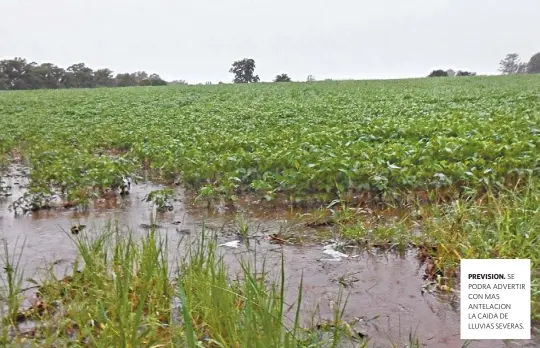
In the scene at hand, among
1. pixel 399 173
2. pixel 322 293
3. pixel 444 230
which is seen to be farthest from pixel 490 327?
pixel 399 173

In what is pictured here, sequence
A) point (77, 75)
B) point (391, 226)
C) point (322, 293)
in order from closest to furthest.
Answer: point (322, 293) < point (391, 226) < point (77, 75)

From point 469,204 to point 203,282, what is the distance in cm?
281

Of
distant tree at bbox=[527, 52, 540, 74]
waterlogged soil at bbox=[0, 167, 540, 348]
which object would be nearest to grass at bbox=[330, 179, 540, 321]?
waterlogged soil at bbox=[0, 167, 540, 348]

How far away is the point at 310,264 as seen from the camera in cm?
358

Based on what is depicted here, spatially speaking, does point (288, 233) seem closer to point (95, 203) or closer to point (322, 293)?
point (322, 293)

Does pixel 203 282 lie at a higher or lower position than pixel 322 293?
higher

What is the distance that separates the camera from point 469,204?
13.9 feet

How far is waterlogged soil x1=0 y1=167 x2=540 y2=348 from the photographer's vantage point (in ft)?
8.61

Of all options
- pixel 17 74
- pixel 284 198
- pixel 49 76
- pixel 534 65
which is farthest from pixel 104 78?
pixel 284 198

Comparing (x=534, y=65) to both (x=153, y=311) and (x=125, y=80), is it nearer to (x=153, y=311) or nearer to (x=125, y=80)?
(x=125, y=80)

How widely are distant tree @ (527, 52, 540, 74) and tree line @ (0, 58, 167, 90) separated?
153 feet

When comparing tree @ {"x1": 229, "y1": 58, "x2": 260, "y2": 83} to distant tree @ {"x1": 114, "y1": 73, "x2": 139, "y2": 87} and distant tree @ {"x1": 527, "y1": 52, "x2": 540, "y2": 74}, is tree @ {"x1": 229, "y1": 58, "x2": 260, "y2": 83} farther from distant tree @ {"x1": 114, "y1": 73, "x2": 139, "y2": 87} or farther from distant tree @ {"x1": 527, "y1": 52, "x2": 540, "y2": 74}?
distant tree @ {"x1": 527, "y1": 52, "x2": 540, "y2": 74}

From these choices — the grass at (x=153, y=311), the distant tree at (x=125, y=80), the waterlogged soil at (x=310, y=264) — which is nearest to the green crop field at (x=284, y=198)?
the grass at (x=153, y=311)

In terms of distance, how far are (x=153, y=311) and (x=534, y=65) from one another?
59657 mm
